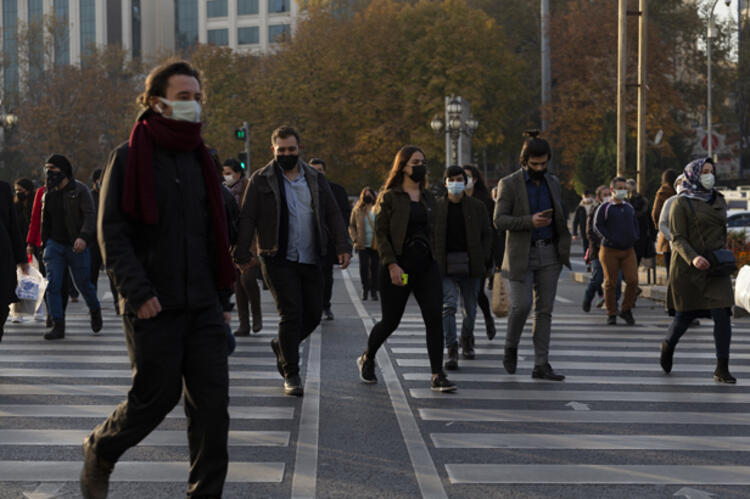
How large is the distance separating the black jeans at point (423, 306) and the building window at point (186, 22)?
103268 millimetres

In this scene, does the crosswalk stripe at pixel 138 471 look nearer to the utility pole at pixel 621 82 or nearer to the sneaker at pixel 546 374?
the sneaker at pixel 546 374

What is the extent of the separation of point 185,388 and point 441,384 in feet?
12.6

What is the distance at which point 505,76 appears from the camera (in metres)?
48.0

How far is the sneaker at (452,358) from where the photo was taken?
954 cm

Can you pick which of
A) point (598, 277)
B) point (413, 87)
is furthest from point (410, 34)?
point (598, 277)

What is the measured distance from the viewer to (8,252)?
8727mm

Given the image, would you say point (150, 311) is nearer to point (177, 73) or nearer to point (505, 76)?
point (177, 73)

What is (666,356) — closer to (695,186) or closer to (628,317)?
(695,186)

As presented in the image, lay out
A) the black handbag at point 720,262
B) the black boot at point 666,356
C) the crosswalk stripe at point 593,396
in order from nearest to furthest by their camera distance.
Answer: the crosswalk stripe at point 593,396 → the black handbag at point 720,262 → the black boot at point 666,356

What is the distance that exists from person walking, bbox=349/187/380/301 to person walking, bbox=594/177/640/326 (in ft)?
14.8

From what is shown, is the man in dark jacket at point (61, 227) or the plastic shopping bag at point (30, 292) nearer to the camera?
the plastic shopping bag at point (30, 292)

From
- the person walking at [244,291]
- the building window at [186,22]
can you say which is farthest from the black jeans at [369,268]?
the building window at [186,22]

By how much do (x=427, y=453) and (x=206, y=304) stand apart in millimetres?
1993

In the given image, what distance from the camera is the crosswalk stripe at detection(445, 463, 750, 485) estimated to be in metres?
5.55
